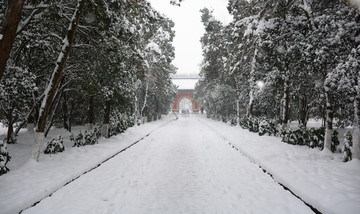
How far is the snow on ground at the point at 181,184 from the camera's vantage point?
174 inches

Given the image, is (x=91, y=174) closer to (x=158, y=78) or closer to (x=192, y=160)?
(x=192, y=160)

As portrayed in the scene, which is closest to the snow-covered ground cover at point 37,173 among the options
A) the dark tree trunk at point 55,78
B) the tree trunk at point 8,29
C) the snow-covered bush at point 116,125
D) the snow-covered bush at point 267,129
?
the dark tree trunk at point 55,78

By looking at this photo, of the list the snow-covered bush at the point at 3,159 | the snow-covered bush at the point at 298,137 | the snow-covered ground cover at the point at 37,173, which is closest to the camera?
the snow-covered ground cover at the point at 37,173

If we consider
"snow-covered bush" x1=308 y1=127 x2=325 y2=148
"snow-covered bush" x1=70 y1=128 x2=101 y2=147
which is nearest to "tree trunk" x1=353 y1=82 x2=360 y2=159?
"snow-covered bush" x1=308 y1=127 x2=325 y2=148

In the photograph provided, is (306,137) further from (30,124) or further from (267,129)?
(30,124)

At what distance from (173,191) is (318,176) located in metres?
3.85

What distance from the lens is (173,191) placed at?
5.35 metres

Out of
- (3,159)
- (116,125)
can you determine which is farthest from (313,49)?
(116,125)

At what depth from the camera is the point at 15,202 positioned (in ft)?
14.4

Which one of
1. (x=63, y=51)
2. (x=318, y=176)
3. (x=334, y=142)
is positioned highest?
(x=63, y=51)

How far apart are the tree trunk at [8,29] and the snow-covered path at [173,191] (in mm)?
3049

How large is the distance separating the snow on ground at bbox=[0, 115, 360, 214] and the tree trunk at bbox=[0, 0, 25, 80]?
9.15 feet

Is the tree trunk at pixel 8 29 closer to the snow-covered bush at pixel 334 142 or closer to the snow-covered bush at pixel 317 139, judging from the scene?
the snow-covered bush at pixel 317 139

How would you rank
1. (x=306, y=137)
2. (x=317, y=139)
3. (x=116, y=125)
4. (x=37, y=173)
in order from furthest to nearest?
(x=116, y=125) → (x=306, y=137) → (x=317, y=139) → (x=37, y=173)
